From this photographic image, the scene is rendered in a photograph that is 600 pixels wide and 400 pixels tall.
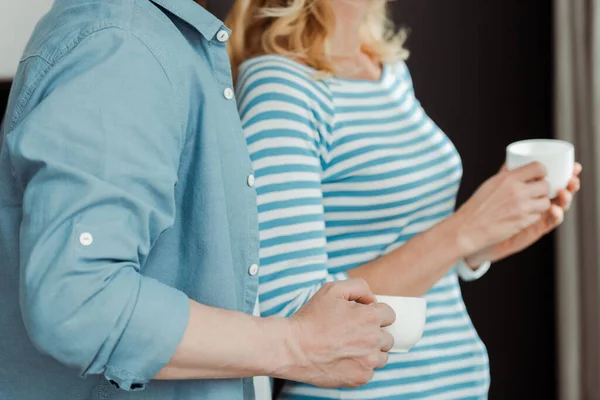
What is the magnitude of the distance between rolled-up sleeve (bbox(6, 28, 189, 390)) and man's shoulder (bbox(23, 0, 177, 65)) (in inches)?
0.5

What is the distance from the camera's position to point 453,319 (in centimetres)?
130

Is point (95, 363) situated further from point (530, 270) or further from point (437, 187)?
point (530, 270)

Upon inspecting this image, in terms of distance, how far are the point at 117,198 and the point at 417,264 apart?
0.60 metres

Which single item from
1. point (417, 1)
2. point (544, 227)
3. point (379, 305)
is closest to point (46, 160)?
point (379, 305)

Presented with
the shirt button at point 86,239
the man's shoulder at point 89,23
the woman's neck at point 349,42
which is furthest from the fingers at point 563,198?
the shirt button at point 86,239

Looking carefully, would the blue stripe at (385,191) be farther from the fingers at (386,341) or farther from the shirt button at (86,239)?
the shirt button at (86,239)

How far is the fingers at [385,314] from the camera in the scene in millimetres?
914

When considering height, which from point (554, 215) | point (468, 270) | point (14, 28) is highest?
point (14, 28)

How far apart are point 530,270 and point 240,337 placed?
1.71 metres

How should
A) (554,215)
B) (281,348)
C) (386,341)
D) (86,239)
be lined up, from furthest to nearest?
(554,215)
(386,341)
(281,348)
(86,239)

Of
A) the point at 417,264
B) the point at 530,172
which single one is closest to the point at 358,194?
the point at 417,264

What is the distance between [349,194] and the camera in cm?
122

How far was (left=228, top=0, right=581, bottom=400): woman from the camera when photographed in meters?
1.11

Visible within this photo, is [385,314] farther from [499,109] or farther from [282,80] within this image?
[499,109]
